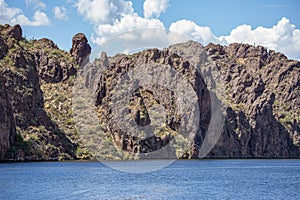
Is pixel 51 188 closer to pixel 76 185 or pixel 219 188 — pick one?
pixel 76 185

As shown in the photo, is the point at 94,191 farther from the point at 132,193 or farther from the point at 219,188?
the point at 219,188

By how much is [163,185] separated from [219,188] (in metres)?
10.8

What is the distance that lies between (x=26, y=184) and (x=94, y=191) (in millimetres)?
17747

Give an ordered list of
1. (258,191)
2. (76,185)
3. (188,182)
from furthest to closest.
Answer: (188,182)
(76,185)
(258,191)

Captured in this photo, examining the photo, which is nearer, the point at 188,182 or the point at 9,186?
the point at 9,186

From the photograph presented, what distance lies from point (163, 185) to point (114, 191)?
14699 mm

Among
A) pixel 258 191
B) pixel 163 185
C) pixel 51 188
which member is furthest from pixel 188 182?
pixel 51 188

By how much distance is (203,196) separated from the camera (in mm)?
90250

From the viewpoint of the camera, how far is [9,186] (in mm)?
101938

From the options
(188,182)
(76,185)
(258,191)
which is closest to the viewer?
(258,191)

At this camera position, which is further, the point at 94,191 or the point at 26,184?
the point at 26,184

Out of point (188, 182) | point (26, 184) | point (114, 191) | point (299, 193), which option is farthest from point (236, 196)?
point (26, 184)

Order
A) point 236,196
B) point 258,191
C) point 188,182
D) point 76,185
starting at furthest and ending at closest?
1. point 188,182
2. point 76,185
3. point 258,191
4. point 236,196

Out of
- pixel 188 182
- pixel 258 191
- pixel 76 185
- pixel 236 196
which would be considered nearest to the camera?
pixel 236 196
